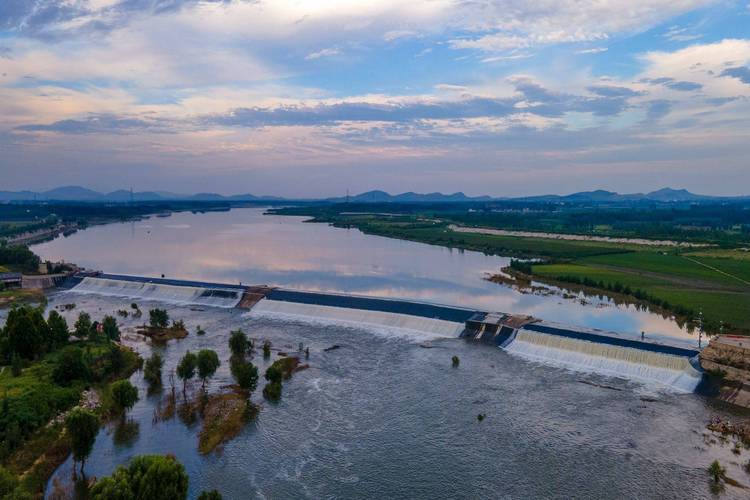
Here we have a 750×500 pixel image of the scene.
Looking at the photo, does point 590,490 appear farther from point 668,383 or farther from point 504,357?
point 504,357

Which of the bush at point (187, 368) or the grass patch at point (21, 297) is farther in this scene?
the grass patch at point (21, 297)

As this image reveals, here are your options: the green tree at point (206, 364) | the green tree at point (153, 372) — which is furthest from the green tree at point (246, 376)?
the green tree at point (153, 372)

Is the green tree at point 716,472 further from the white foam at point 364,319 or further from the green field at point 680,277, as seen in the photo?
the green field at point 680,277

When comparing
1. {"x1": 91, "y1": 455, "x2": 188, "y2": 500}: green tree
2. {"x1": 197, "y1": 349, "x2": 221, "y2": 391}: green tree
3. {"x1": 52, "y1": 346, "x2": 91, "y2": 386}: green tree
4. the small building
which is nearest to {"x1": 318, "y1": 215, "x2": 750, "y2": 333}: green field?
{"x1": 197, "y1": 349, "x2": 221, "y2": 391}: green tree

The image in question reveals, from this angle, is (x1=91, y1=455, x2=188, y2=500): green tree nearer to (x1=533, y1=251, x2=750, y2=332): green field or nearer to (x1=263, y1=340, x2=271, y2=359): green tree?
(x1=263, y1=340, x2=271, y2=359): green tree

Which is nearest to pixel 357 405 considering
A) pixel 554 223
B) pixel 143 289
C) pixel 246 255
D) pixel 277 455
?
pixel 277 455

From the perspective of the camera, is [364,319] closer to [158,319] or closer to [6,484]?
[158,319]

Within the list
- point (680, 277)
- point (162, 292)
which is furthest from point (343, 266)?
point (680, 277)
